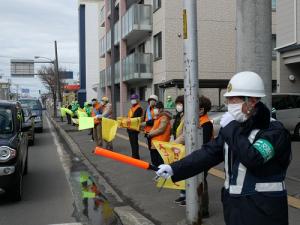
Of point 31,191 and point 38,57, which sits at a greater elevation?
point 38,57

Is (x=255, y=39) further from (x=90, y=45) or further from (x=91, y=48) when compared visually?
(x=90, y=45)

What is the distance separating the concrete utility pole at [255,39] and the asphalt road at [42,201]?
331 cm

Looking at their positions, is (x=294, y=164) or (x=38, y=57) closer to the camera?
(x=294, y=164)

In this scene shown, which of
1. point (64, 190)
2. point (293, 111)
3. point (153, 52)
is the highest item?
point (153, 52)

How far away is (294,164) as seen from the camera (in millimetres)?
10469

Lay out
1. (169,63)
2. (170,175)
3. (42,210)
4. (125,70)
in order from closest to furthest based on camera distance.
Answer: (170,175) → (42,210) → (169,63) → (125,70)

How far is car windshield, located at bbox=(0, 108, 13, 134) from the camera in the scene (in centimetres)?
870

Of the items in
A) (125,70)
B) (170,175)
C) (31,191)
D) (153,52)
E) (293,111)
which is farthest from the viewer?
(125,70)

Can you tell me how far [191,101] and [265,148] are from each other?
10.2 feet

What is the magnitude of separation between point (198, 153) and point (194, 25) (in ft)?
9.65

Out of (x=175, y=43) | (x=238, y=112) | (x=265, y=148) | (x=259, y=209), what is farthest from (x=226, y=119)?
(x=175, y=43)

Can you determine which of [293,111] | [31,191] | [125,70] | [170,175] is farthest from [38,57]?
[170,175]

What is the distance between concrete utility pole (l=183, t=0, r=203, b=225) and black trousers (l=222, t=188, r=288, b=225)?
113 inches

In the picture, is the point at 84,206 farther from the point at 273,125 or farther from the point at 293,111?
the point at 293,111
